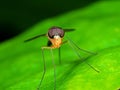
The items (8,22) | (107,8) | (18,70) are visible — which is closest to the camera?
(18,70)

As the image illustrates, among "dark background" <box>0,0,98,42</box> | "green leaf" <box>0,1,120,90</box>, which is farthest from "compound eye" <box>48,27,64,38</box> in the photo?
"dark background" <box>0,0,98,42</box>

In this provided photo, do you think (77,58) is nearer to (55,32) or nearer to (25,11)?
(55,32)

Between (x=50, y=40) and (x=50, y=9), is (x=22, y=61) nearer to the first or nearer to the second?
(x=50, y=40)

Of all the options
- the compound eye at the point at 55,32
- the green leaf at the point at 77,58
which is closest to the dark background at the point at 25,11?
the green leaf at the point at 77,58

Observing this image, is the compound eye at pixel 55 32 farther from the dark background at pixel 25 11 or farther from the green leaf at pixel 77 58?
the dark background at pixel 25 11

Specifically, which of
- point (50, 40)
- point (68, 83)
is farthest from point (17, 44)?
point (68, 83)

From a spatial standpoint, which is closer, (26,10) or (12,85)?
(12,85)

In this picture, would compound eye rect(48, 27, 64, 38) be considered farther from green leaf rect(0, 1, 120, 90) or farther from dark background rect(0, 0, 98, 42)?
dark background rect(0, 0, 98, 42)
